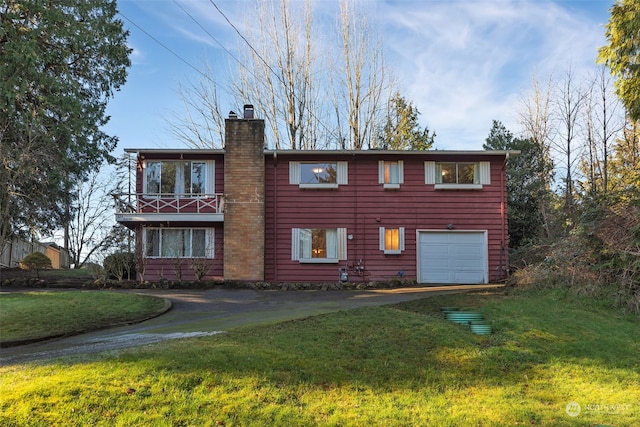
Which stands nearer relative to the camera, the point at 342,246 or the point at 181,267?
the point at 181,267

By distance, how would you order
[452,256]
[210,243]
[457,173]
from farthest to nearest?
[457,173] → [452,256] → [210,243]

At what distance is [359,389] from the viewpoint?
19.1ft

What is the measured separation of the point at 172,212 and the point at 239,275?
3529mm

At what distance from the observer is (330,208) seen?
19094mm

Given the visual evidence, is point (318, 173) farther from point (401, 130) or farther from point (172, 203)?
point (401, 130)

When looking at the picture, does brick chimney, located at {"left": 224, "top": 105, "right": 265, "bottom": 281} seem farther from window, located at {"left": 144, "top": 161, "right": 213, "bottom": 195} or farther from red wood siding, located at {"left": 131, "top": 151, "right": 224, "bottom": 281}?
window, located at {"left": 144, "top": 161, "right": 213, "bottom": 195}

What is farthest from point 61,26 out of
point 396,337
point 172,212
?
point 396,337

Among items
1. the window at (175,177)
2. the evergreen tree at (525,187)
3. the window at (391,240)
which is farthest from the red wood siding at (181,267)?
the evergreen tree at (525,187)

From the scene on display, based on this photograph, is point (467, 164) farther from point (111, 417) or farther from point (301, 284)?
point (111, 417)

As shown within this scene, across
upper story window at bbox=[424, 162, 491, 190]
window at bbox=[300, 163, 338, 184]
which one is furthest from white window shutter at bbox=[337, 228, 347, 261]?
upper story window at bbox=[424, 162, 491, 190]

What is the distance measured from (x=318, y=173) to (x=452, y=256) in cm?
602

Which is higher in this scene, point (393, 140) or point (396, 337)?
point (393, 140)

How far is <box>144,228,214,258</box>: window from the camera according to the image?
1873 cm

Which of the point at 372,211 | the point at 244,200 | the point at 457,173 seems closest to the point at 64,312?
the point at 244,200
